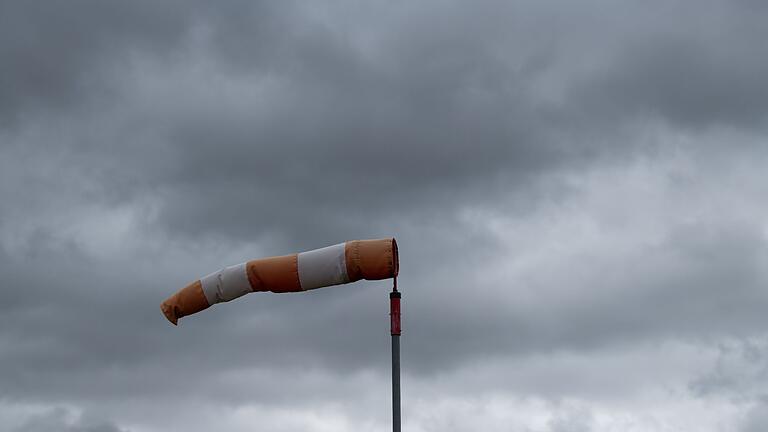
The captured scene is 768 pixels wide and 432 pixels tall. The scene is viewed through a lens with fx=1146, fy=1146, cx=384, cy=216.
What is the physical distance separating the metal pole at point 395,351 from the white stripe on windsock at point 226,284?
4332 millimetres

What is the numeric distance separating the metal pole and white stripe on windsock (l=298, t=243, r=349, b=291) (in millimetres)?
1436

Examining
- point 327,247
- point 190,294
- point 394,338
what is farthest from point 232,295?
point 394,338

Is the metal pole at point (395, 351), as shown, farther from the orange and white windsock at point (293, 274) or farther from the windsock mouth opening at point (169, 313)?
the windsock mouth opening at point (169, 313)

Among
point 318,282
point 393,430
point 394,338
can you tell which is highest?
point 318,282

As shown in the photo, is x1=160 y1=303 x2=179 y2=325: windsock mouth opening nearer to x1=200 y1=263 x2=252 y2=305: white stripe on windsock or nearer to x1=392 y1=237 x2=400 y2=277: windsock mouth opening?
x1=200 y1=263 x2=252 y2=305: white stripe on windsock

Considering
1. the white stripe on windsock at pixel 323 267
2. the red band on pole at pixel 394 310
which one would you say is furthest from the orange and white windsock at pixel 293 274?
the red band on pole at pixel 394 310

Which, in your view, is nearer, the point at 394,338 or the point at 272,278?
the point at 394,338

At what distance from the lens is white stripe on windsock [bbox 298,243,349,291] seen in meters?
28.8

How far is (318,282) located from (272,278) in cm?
135

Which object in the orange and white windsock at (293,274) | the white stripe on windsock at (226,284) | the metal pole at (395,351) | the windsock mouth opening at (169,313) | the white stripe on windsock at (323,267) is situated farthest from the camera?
the windsock mouth opening at (169,313)

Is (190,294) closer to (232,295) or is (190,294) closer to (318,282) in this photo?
(232,295)

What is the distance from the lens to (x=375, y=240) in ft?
93.2

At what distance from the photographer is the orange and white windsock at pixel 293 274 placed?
28.3 meters

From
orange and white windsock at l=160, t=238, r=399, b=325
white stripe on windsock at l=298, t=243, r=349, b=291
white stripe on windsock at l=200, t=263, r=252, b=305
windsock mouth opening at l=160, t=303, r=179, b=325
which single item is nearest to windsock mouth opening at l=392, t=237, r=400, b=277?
orange and white windsock at l=160, t=238, r=399, b=325
